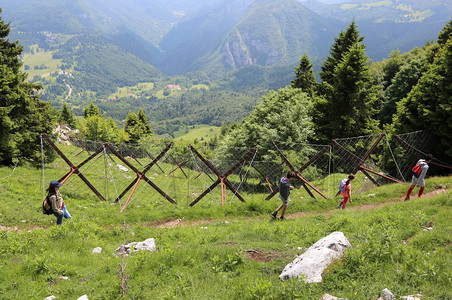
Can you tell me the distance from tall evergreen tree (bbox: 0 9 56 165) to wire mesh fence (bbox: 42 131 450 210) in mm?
1408

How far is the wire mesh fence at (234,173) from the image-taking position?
14117 millimetres

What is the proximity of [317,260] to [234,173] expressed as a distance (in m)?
15.8

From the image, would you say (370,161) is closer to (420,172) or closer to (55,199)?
(420,172)

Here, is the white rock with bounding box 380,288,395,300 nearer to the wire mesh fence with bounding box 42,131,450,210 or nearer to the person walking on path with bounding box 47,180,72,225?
the wire mesh fence with bounding box 42,131,450,210

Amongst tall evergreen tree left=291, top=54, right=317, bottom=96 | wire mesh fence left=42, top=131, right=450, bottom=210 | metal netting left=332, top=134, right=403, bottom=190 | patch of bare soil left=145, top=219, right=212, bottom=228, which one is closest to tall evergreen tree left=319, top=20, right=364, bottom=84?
tall evergreen tree left=291, top=54, right=317, bottom=96

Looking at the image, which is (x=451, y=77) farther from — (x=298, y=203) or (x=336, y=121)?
(x=298, y=203)

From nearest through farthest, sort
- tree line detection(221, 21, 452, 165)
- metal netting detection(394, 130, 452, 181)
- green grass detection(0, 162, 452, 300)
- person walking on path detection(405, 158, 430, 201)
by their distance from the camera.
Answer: green grass detection(0, 162, 452, 300) < person walking on path detection(405, 158, 430, 201) < metal netting detection(394, 130, 452, 181) < tree line detection(221, 21, 452, 165)

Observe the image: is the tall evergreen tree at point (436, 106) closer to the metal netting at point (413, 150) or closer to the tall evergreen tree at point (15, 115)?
the metal netting at point (413, 150)

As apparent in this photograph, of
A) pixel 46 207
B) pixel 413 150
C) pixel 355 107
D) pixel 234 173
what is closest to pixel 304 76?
pixel 355 107

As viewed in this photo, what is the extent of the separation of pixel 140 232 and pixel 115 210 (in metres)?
3.50

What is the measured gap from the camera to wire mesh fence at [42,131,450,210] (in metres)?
14.1

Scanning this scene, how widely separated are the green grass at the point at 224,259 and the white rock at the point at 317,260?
8.0 inches

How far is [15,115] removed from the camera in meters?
19.9

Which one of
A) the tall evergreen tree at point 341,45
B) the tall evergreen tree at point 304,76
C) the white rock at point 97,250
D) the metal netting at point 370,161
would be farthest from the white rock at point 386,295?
the tall evergreen tree at point 304,76
